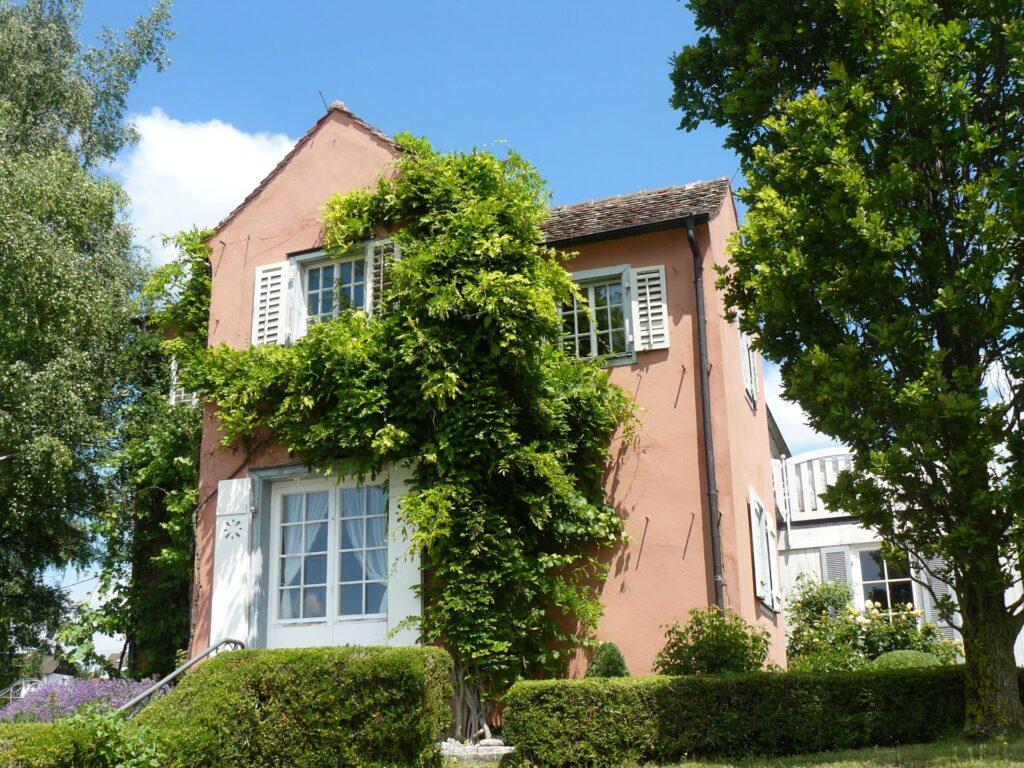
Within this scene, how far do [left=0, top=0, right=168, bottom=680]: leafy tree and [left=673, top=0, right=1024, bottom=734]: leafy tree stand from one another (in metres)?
10.7

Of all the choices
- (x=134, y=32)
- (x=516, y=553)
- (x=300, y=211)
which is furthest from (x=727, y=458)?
(x=134, y=32)

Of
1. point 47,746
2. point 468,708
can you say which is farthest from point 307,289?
point 47,746

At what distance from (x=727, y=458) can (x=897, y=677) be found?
363cm

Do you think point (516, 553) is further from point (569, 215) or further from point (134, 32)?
point (134, 32)

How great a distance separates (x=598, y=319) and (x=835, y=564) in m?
8.48

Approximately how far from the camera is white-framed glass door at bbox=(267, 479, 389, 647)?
40.7ft

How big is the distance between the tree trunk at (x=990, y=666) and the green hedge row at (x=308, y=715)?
15.7ft

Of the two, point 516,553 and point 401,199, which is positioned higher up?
point 401,199

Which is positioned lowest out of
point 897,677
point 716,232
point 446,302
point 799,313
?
point 897,677

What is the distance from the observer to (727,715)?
945 centimetres

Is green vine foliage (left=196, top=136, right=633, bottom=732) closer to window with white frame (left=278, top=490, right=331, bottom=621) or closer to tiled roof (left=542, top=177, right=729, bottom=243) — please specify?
window with white frame (left=278, top=490, right=331, bottom=621)

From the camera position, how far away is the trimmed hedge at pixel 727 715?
9.28 m

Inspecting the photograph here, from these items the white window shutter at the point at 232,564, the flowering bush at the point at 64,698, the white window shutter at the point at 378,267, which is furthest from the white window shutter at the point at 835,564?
the flowering bush at the point at 64,698

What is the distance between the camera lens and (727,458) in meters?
12.4
